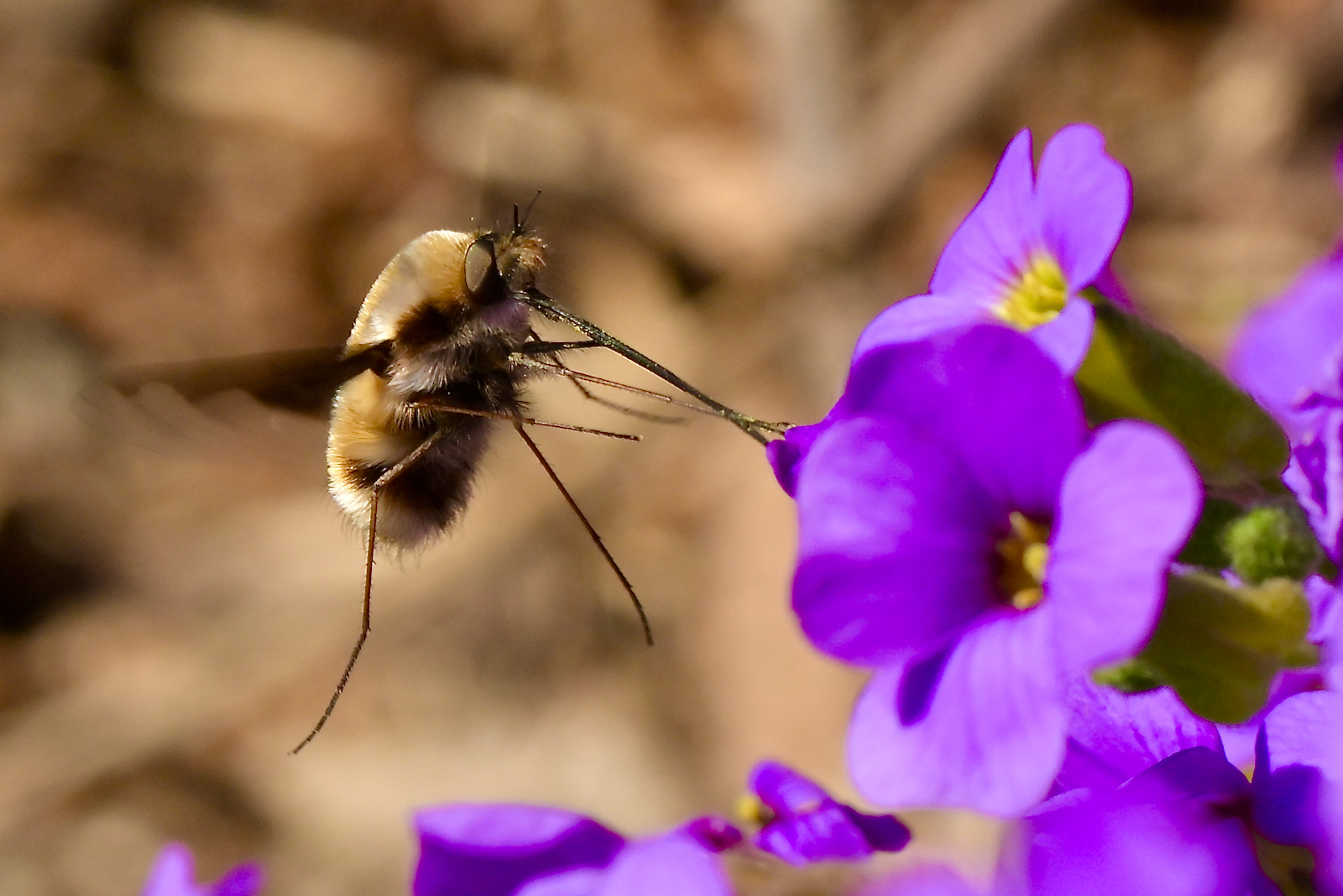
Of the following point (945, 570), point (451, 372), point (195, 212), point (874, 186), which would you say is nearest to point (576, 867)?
point (945, 570)

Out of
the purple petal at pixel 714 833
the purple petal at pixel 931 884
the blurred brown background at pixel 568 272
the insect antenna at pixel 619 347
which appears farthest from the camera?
the blurred brown background at pixel 568 272

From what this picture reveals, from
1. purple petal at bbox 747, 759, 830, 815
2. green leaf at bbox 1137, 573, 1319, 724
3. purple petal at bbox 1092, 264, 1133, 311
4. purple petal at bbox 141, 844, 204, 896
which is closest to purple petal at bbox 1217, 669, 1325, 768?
green leaf at bbox 1137, 573, 1319, 724

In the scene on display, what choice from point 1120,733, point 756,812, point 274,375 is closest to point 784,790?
point 756,812

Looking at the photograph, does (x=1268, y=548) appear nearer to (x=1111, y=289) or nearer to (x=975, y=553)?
(x=975, y=553)

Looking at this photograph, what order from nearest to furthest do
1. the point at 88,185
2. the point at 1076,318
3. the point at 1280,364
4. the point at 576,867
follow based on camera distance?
the point at 1076,318, the point at 576,867, the point at 1280,364, the point at 88,185

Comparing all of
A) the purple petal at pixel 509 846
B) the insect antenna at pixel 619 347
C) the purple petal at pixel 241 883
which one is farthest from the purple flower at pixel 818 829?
the purple petal at pixel 241 883

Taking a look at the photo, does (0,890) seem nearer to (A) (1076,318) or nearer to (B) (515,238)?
(B) (515,238)

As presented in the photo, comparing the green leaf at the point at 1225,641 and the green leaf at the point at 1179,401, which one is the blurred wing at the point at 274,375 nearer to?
the green leaf at the point at 1179,401
